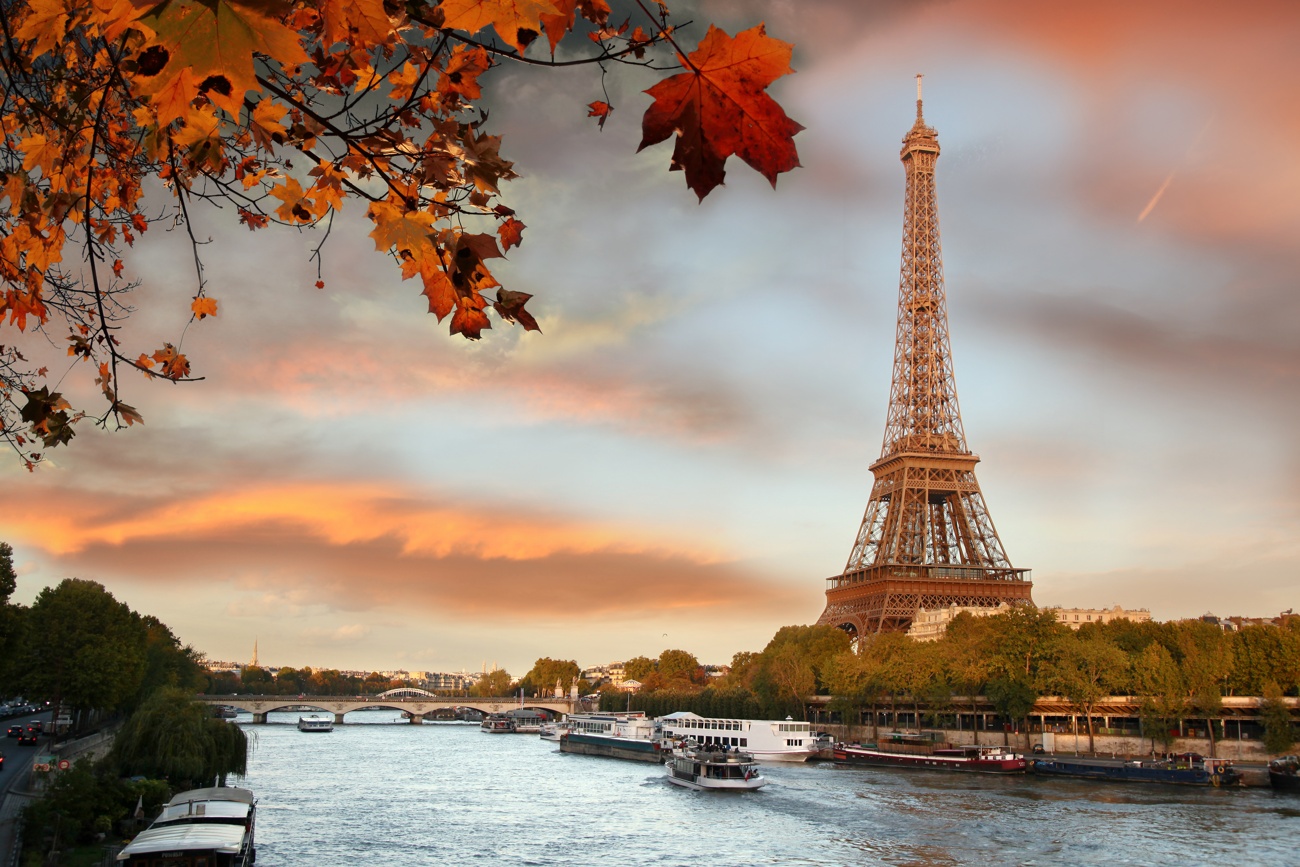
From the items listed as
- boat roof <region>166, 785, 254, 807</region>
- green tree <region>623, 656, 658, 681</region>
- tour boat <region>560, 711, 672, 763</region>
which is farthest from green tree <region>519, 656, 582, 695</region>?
boat roof <region>166, 785, 254, 807</region>

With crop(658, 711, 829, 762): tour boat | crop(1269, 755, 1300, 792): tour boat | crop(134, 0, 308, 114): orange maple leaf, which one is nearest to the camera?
crop(134, 0, 308, 114): orange maple leaf

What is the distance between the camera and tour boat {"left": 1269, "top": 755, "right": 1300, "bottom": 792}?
51594 millimetres

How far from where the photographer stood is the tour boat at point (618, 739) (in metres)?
85.4

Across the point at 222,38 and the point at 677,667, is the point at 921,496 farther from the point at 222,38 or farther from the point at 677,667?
the point at 222,38

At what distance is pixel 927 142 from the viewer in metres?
118

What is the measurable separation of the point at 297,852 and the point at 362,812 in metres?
12.0

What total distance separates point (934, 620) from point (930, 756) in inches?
1291

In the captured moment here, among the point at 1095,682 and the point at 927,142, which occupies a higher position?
the point at 927,142

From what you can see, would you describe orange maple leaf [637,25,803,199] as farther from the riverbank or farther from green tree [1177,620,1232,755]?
green tree [1177,620,1232,755]

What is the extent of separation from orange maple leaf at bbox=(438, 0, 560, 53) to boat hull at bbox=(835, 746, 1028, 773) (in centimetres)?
6904

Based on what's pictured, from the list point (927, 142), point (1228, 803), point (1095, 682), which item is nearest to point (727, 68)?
point (1228, 803)

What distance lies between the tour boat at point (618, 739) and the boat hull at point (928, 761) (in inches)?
581

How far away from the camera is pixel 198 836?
92.5 ft

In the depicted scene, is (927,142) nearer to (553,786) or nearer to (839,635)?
(839,635)
